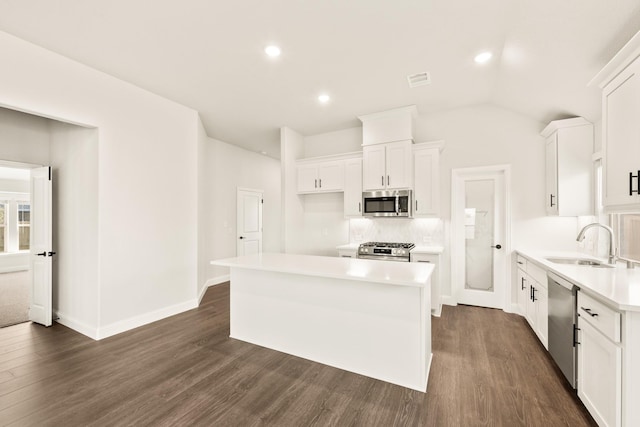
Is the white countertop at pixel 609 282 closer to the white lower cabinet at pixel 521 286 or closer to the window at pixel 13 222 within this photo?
the white lower cabinet at pixel 521 286

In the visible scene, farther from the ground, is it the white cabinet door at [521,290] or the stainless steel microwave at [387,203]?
the stainless steel microwave at [387,203]

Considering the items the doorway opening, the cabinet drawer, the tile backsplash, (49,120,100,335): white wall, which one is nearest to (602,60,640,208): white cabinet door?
the cabinet drawer

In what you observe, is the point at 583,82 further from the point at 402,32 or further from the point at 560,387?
the point at 560,387

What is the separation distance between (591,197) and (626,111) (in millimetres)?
1797

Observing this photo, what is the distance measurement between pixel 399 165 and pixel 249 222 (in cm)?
382

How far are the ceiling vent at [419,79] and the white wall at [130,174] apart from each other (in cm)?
309

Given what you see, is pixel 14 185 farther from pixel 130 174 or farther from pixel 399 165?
pixel 399 165

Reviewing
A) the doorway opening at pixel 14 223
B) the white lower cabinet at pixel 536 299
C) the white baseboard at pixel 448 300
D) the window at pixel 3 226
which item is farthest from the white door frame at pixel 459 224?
the window at pixel 3 226

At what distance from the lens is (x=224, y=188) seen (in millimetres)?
5910

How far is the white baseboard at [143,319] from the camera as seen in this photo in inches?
127

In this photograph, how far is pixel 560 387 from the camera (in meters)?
2.25

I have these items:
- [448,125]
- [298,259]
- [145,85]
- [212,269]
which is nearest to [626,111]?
[448,125]

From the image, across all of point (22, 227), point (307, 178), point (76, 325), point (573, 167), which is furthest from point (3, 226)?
point (573, 167)

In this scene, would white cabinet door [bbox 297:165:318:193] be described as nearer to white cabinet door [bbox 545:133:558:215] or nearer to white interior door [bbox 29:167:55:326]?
white cabinet door [bbox 545:133:558:215]
